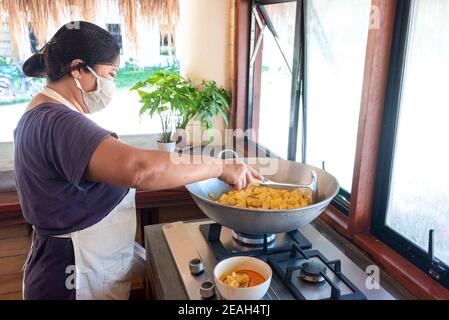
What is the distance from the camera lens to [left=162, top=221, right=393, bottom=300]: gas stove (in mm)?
879

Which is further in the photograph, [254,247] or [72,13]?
[72,13]

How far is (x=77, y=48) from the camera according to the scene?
3.16ft

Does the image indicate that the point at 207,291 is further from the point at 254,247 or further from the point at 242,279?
the point at 254,247

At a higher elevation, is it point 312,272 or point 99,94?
point 99,94

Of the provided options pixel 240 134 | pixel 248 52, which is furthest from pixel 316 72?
pixel 240 134

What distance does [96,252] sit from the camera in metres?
1.13

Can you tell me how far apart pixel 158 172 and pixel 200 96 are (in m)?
1.21

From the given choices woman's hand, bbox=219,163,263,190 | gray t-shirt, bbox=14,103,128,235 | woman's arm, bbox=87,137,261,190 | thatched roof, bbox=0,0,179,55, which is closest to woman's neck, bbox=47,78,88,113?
gray t-shirt, bbox=14,103,128,235

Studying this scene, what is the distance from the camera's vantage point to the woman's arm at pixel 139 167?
79 centimetres

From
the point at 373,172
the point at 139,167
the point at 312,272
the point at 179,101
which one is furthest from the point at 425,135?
the point at 179,101

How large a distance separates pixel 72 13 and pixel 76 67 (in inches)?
46.5

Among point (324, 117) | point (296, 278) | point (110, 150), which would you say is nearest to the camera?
point (110, 150)

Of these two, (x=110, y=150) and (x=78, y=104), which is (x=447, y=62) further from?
(x=78, y=104)

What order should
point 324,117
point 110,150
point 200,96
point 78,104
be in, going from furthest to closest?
point 200,96 → point 324,117 → point 78,104 → point 110,150
